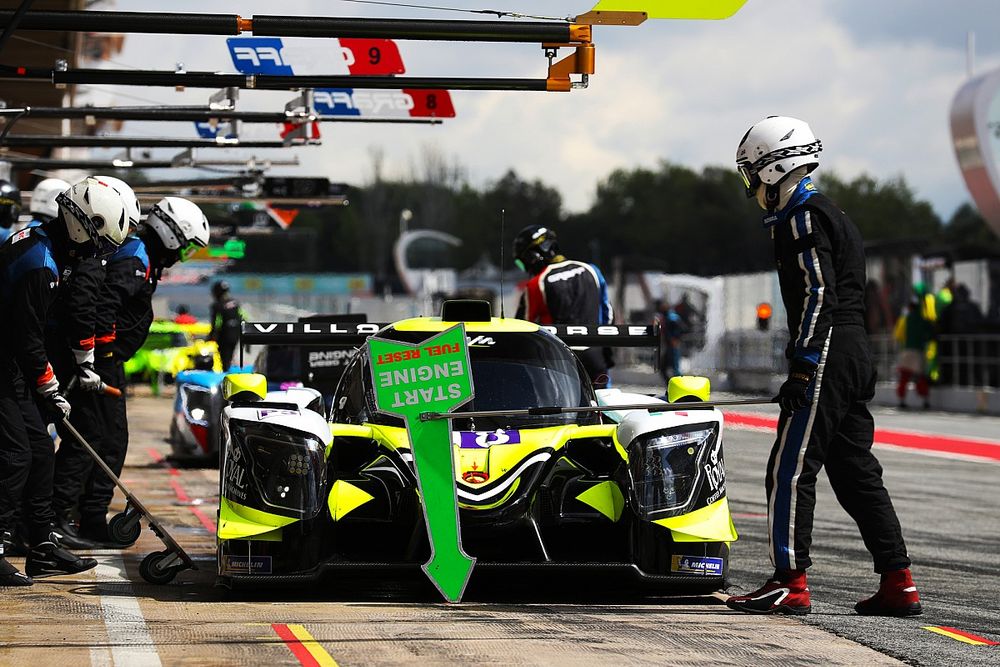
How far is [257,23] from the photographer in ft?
25.9

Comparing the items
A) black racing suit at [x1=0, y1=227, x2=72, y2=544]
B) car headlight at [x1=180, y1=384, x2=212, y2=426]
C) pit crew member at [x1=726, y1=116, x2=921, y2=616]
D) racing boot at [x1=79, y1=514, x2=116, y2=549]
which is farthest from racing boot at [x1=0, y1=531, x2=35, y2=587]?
car headlight at [x1=180, y1=384, x2=212, y2=426]

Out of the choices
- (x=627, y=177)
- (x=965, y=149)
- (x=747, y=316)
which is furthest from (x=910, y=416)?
(x=627, y=177)

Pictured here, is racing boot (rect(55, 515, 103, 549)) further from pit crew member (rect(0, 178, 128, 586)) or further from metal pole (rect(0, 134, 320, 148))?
metal pole (rect(0, 134, 320, 148))

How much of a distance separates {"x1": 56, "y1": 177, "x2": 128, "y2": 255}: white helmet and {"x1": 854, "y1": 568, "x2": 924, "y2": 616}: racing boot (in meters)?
4.16

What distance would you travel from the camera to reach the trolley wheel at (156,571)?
281 inches

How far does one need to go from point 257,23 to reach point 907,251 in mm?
25441

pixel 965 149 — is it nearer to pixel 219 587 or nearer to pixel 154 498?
pixel 154 498

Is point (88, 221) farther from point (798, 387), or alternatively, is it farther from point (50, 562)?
point (798, 387)

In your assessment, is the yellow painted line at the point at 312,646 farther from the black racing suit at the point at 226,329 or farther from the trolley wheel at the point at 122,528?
the black racing suit at the point at 226,329

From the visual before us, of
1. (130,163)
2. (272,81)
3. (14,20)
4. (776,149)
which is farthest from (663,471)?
(130,163)

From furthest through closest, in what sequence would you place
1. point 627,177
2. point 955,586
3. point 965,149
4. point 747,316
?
point 627,177 < point 747,316 < point 965,149 < point 955,586

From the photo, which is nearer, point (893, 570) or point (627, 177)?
point (893, 570)

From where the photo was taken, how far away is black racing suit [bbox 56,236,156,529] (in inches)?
345

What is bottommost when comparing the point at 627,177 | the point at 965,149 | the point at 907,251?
the point at 907,251
